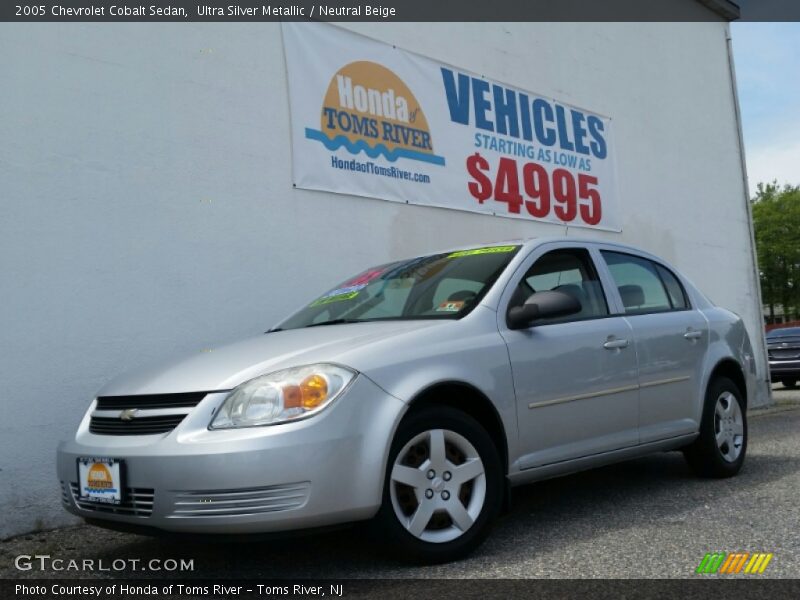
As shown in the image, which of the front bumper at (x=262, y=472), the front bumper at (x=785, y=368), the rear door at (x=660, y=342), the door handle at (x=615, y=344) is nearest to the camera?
the front bumper at (x=262, y=472)

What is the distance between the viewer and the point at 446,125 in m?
8.72

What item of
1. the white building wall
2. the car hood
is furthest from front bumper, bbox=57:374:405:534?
the white building wall

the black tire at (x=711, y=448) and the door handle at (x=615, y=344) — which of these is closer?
the door handle at (x=615, y=344)

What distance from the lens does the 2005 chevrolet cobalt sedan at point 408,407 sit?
3.46 m

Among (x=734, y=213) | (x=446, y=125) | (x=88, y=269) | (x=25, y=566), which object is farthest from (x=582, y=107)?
(x=25, y=566)

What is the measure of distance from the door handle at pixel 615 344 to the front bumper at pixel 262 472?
5.58ft

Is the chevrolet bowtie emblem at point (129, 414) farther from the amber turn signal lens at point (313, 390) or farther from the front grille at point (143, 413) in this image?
the amber turn signal lens at point (313, 390)

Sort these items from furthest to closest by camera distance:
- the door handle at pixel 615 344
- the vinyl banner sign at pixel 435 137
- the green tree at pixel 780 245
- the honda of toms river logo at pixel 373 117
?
1. the green tree at pixel 780 245
2. the honda of toms river logo at pixel 373 117
3. the vinyl banner sign at pixel 435 137
4. the door handle at pixel 615 344

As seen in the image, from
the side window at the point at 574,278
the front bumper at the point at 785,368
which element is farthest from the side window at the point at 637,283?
the front bumper at the point at 785,368

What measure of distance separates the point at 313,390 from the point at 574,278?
2.15 metres

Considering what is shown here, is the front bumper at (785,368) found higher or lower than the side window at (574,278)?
lower

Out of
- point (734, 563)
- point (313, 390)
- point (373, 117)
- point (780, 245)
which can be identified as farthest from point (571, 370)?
point (780, 245)

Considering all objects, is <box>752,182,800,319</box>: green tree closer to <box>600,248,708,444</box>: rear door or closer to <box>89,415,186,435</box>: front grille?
<box>600,248,708,444</box>: rear door

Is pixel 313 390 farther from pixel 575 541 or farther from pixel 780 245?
pixel 780 245
